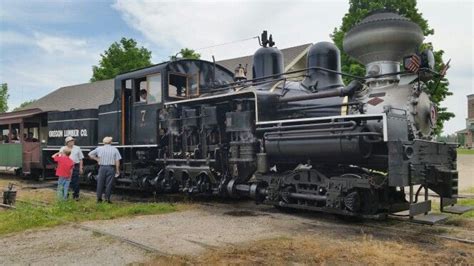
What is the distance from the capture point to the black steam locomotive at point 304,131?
702 centimetres

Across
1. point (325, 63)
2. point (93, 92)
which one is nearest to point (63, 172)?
point (325, 63)

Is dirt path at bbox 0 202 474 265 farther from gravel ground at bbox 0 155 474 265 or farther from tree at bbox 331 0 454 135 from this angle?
tree at bbox 331 0 454 135

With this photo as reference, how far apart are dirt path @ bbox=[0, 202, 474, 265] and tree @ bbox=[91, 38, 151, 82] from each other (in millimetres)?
32542

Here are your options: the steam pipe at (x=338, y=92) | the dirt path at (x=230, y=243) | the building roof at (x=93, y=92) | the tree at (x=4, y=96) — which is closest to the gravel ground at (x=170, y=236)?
the dirt path at (x=230, y=243)

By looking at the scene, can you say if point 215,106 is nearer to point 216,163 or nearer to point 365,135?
point 216,163

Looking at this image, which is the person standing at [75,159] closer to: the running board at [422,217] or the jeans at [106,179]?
the jeans at [106,179]

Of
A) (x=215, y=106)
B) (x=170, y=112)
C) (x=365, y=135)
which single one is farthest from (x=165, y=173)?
(x=365, y=135)

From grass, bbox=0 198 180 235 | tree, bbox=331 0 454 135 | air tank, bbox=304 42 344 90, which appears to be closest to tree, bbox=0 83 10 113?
tree, bbox=331 0 454 135

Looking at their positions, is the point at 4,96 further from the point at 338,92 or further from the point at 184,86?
the point at 338,92

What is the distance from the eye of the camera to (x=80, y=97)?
36.0 meters

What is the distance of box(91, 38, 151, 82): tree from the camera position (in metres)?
38.8

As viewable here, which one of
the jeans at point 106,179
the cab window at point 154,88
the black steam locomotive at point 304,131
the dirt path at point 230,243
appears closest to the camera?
the dirt path at point 230,243

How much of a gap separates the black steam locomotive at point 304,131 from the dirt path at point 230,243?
1.62 feet

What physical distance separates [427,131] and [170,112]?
551 cm
